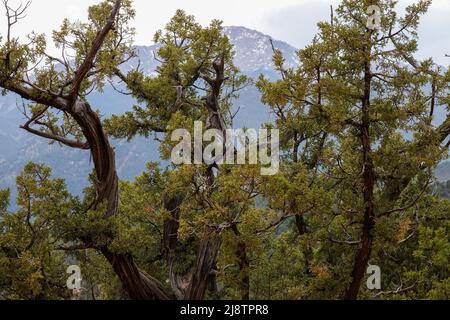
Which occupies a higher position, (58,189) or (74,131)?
(74,131)

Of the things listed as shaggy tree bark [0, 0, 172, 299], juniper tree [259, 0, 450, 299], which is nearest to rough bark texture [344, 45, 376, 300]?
juniper tree [259, 0, 450, 299]

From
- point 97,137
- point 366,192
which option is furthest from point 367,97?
point 97,137

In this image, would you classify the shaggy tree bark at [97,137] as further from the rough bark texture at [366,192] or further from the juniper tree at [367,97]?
the rough bark texture at [366,192]

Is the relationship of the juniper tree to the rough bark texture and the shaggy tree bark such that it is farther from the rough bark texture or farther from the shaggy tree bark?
the shaggy tree bark

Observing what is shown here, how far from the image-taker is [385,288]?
1612 centimetres

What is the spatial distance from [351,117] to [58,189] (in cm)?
658

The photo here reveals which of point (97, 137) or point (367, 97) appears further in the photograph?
point (97, 137)

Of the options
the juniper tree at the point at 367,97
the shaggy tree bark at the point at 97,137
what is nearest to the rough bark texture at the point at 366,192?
the juniper tree at the point at 367,97

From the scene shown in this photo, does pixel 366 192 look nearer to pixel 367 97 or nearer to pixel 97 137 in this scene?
pixel 367 97

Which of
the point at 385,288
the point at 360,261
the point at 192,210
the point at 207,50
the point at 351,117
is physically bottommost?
the point at 385,288

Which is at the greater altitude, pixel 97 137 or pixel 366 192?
pixel 97 137

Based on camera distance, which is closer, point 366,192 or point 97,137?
point 366,192
